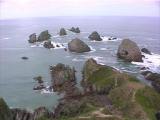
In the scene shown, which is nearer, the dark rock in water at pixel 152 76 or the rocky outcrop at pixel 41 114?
the rocky outcrop at pixel 41 114

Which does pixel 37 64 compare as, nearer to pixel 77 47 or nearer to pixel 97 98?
pixel 77 47

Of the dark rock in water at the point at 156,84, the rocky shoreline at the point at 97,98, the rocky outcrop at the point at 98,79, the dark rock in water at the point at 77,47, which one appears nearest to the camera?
the rocky shoreline at the point at 97,98

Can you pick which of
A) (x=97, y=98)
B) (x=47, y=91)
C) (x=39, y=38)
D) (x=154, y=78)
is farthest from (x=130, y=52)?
(x=39, y=38)

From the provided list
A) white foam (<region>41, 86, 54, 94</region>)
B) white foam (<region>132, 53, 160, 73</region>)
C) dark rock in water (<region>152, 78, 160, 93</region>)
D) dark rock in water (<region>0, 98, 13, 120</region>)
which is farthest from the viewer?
white foam (<region>132, 53, 160, 73</region>)

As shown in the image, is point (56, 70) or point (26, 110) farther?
point (56, 70)

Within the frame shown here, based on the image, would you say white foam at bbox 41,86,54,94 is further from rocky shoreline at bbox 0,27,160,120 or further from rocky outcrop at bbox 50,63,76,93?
rocky outcrop at bbox 50,63,76,93

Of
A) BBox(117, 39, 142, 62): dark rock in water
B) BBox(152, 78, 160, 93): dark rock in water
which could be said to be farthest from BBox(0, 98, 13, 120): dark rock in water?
BBox(117, 39, 142, 62): dark rock in water

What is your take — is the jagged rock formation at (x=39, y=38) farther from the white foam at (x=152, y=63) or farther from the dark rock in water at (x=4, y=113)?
the dark rock in water at (x=4, y=113)

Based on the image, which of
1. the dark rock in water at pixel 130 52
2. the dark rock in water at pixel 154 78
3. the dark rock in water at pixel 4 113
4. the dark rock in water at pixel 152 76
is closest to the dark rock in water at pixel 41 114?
the dark rock in water at pixel 4 113

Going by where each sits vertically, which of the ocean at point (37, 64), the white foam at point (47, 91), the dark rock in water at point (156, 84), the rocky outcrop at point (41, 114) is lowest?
the ocean at point (37, 64)

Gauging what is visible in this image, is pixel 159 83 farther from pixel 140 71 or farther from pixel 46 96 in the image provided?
pixel 46 96

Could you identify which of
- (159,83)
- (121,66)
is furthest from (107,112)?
(121,66)
